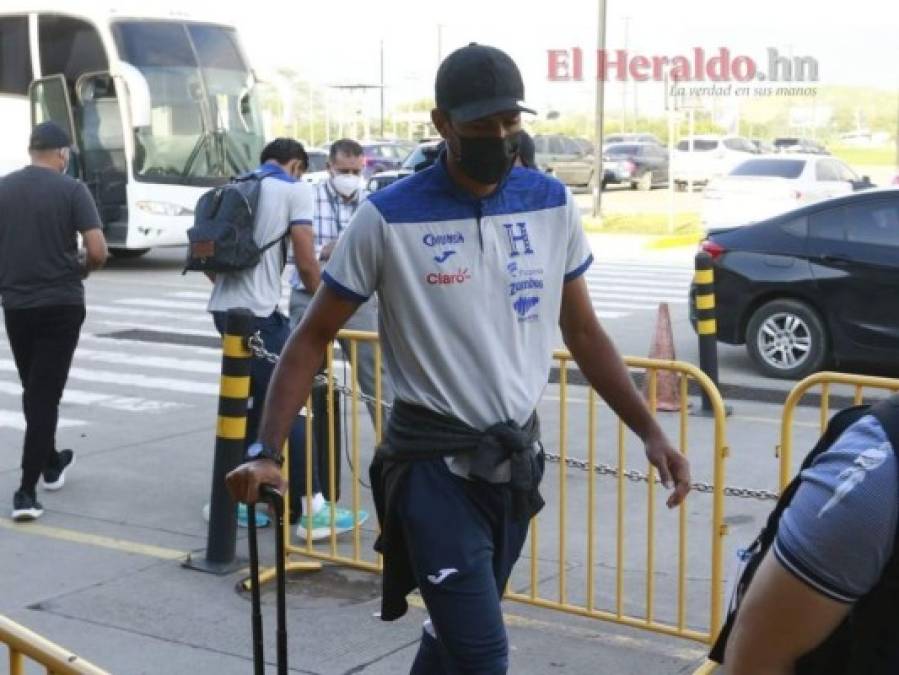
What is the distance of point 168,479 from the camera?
8.15m

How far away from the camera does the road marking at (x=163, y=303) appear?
54.9ft

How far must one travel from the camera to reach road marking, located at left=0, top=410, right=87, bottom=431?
970 cm

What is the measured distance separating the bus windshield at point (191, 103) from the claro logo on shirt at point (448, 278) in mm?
16834

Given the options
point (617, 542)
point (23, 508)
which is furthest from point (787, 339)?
point (23, 508)

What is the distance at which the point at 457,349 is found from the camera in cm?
357

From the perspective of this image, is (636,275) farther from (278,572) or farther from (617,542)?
(278,572)

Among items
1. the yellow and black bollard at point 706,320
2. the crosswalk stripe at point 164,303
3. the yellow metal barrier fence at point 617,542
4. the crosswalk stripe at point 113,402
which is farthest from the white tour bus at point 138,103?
the yellow metal barrier fence at point 617,542

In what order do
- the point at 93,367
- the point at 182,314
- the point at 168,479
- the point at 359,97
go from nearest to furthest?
the point at 168,479, the point at 93,367, the point at 182,314, the point at 359,97

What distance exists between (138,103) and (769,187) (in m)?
10.9

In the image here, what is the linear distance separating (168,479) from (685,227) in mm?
21933

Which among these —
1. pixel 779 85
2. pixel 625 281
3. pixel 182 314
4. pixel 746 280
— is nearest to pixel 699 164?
pixel 779 85

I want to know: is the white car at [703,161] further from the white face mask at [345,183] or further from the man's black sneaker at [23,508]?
the man's black sneaker at [23,508]

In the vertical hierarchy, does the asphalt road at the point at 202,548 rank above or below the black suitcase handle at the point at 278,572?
below

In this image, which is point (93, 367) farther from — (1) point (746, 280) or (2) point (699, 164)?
(2) point (699, 164)
